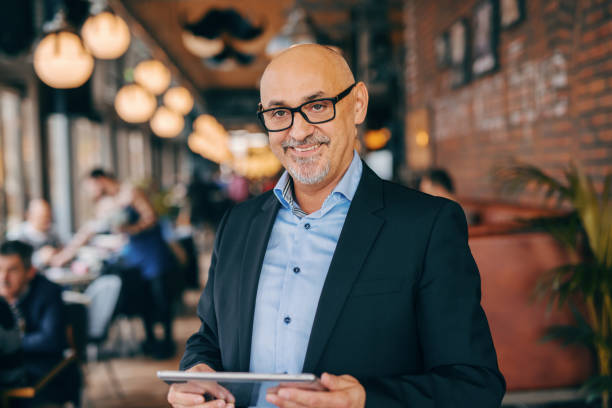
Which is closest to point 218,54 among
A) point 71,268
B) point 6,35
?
point 6,35

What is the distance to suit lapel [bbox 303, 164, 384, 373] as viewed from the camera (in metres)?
1.06

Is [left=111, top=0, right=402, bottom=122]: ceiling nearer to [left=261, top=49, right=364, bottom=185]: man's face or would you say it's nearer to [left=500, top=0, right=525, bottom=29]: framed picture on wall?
[left=500, top=0, right=525, bottom=29]: framed picture on wall

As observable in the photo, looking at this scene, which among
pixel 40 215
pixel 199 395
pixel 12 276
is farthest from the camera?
pixel 40 215

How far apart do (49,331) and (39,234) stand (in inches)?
94.9

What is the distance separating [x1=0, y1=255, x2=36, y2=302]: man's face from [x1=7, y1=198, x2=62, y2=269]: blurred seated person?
192cm

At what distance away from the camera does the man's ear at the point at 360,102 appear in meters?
1.26

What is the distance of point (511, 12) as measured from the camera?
13.4 feet

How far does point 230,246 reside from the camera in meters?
1.31

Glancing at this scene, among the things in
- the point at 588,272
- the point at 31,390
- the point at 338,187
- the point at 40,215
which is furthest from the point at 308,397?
the point at 40,215

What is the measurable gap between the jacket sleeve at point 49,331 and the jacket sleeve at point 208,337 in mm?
1962

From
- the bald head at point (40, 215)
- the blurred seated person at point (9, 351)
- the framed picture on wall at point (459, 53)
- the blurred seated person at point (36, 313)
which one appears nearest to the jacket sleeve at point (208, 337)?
the blurred seated person at point (9, 351)

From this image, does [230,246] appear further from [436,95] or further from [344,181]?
[436,95]

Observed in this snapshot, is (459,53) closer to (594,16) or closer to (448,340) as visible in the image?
(594,16)

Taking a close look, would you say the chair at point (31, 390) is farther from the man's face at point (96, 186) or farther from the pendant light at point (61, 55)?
the man's face at point (96, 186)
